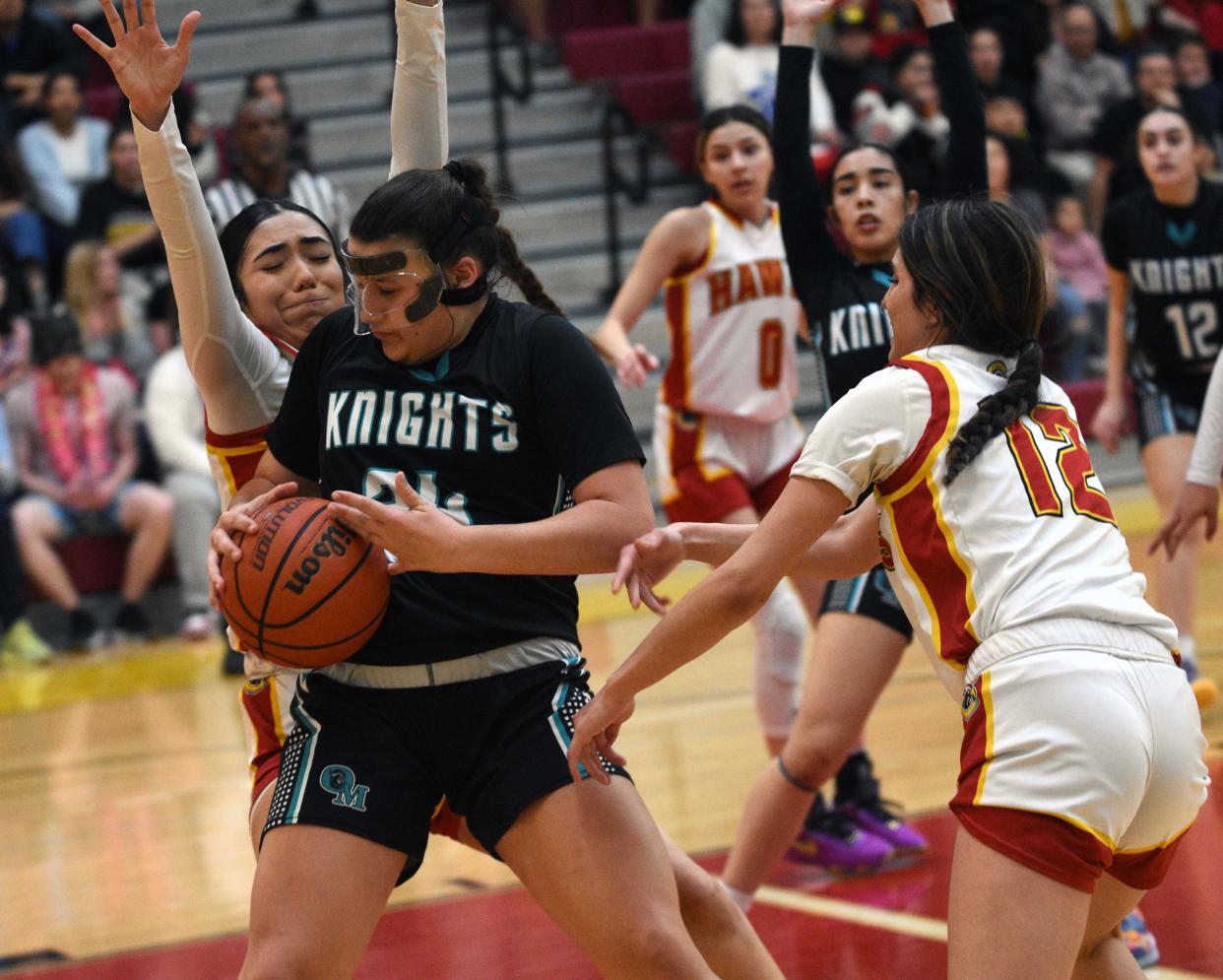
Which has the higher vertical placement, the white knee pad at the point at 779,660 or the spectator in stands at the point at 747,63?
the spectator in stands at the point at 747,63

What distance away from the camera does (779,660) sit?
5.42 m

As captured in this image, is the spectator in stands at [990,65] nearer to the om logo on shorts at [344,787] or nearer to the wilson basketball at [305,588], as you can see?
the wilson basketball at [305,588]

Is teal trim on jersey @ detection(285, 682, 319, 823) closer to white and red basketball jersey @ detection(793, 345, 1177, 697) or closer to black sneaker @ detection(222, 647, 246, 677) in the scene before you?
white and red basketball jersey @ detection(793, 345, 1177, 697)

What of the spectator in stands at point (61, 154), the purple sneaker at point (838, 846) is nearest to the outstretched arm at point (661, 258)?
the purple sneaker at point (838, 846)

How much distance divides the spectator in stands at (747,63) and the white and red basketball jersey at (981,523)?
8963mm

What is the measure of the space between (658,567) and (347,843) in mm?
719

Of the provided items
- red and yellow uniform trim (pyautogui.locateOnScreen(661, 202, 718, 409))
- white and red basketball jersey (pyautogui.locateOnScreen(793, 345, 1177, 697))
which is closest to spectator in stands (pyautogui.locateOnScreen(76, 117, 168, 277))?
red and yellow uniform trim (pyautogui.locateOnScreen(661, 202, 718, 409))

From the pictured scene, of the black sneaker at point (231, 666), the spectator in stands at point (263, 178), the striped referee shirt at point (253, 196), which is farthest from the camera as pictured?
the black sneaker at point (231, 666)

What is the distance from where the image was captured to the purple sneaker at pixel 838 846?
5281 millimetres

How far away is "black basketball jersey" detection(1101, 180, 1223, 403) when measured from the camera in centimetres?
648

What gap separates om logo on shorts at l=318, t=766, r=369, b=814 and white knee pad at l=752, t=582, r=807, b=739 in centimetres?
Result: 242

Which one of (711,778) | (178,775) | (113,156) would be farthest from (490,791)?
(113,156)

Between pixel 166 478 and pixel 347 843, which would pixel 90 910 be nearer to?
pixel 347 843

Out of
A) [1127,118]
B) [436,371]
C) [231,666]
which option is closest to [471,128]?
[1127,118]
